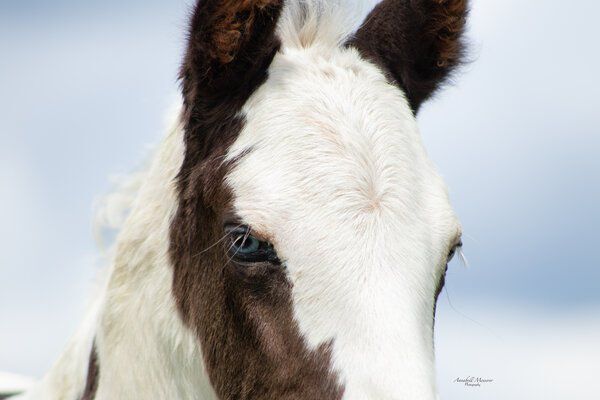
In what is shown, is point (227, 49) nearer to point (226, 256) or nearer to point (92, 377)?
point (226, 256)

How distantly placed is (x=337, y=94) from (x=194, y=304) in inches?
37.3

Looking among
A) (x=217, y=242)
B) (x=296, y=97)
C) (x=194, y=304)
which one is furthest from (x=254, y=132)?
(x=194, y=304)

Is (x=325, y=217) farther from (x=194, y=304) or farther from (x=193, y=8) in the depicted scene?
(x=193, y=8)

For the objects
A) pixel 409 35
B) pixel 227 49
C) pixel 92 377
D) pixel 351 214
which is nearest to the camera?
pixel 351 214

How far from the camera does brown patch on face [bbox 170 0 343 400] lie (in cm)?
271

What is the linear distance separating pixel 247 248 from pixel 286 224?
7.7 inches

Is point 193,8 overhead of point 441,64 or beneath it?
overhead

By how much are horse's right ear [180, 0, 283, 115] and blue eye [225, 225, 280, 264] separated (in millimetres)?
641

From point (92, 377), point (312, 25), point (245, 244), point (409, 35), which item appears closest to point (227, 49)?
point (312, 25)

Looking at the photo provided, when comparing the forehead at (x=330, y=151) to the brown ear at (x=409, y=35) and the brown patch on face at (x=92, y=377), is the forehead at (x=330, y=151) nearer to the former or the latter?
the brown ear at (x=409, y=35)

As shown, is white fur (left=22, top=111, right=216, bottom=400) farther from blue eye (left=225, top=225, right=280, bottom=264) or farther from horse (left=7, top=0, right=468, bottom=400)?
blue eye (left=225, top=225, right=280, bottom=264)

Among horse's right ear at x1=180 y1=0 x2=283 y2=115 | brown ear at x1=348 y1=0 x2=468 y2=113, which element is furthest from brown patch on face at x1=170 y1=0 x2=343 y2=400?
brown ear at x1=348 y1=0 x2=468 y2=113

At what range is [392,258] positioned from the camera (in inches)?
101

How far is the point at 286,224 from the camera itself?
2646 millimetres
